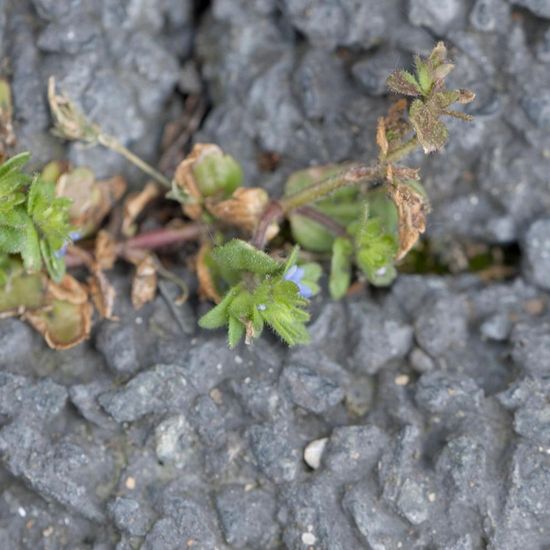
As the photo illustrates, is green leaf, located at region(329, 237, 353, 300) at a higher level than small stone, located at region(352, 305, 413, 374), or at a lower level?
higher

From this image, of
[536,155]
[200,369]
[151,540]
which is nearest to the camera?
[151,540]

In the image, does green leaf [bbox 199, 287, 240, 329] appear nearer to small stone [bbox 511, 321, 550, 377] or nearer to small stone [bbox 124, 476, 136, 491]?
small stone [bbox 124, 476, 136, 491]

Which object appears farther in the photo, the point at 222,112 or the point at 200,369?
the point at 222,112

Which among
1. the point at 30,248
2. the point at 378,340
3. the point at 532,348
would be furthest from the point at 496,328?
the point at 30,248

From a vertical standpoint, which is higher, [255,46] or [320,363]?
[255,46]

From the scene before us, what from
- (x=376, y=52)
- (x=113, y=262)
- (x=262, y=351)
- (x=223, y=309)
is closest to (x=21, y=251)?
(x=113, y=262)

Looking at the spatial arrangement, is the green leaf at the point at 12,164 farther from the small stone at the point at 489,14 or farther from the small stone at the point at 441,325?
the small stone at the point at 489,14

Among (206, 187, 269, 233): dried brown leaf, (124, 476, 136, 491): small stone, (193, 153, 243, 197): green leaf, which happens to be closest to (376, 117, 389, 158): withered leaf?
(206, 187, 269, 233): dried brown leaf

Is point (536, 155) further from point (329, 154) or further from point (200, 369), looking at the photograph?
point (200, 369)

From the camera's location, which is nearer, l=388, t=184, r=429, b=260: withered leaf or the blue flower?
l=388, t=184, r=429, b=260: withered leaf
